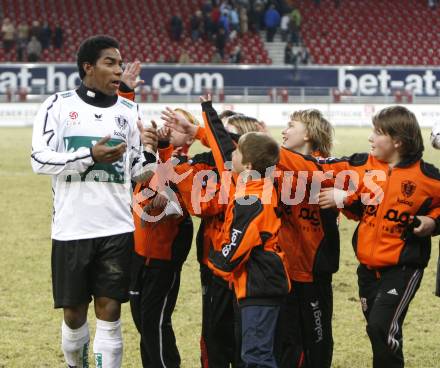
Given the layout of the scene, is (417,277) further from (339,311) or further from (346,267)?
(346,267)

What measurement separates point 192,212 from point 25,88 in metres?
25.1

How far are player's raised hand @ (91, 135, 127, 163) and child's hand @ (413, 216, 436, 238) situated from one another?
1.64m

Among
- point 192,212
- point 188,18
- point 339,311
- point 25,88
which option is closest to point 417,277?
point 192,212

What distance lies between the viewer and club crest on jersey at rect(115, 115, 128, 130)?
4.79m

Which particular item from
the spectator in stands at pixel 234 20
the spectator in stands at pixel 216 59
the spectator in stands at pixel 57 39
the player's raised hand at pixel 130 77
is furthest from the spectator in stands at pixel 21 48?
the player's raised hand at pixel 130 77

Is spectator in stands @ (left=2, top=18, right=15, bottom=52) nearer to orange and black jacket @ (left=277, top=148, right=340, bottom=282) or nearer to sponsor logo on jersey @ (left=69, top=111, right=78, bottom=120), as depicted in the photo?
sponsor logo on jersey @ (left=69, top=111, right=78, bottom=120)

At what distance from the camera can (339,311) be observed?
22.8 ft

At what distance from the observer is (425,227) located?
449 cm

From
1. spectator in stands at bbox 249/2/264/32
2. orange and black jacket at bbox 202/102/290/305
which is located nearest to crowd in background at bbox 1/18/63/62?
spectator in stands at bbox 249/2/264/32

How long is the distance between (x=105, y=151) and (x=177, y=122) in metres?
0.60

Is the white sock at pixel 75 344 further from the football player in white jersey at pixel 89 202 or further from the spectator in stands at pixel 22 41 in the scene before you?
the spectator in stands at pixel 22 41

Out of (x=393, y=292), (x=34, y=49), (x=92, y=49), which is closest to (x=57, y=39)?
(x=34, y=49)

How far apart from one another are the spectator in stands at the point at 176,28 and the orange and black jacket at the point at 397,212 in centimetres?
3172

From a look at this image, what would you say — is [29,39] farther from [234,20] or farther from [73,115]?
[73,115]
